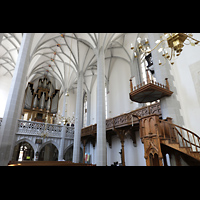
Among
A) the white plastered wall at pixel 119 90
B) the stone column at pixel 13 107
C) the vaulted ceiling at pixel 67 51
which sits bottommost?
the stone column at pixel 13 107

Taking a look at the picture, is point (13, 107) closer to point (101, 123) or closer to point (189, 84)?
point (101, 123)

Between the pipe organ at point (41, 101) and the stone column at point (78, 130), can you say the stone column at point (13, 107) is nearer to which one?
the stone column at point (78, 130)

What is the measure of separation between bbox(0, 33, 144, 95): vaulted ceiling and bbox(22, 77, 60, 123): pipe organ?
3308 millimetres

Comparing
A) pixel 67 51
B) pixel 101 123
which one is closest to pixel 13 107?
pixel 101 123

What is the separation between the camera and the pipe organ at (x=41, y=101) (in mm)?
20750

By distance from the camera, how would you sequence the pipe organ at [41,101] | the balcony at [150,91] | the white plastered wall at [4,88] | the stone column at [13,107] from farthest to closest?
the pipe organ at [41,101], the white plastered wall at [4,88], the balcony at [150,91], the stone column at [13,107]

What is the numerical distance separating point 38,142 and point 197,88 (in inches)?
525

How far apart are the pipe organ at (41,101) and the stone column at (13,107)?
44.4 feet

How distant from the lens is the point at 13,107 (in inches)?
267

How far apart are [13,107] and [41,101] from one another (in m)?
16.0

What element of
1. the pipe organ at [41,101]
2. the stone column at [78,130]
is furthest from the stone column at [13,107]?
the pipe organ at [41,101]
